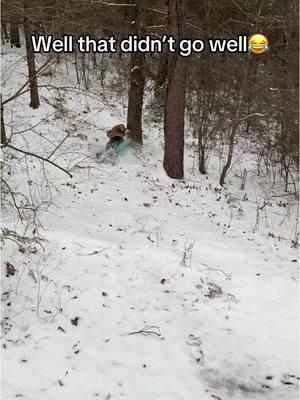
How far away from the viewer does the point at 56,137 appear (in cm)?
1050

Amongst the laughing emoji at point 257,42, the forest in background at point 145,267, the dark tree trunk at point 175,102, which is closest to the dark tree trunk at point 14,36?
the forest in background at point 145,267

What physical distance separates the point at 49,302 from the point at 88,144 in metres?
7.09

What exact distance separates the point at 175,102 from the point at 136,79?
75.6 inches

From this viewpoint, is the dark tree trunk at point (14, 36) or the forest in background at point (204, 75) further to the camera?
the dark tree trunk at point (14, 36)

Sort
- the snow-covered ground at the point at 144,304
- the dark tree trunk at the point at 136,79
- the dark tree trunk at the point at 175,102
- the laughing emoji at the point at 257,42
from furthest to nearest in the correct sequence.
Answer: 1. the dark tree trunk at the point at 136,79
2. the laughing emoji at the point at 257,42
3. the dark tree trunk at the point at 175,102
4. the snow-covered ground at the point at 144,304

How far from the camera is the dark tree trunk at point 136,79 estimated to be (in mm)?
9875

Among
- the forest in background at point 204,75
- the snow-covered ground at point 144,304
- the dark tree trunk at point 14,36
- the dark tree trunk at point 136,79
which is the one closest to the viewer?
the snow-covered ground at point 144,304

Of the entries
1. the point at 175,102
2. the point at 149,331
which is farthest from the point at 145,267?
the point at 175,102

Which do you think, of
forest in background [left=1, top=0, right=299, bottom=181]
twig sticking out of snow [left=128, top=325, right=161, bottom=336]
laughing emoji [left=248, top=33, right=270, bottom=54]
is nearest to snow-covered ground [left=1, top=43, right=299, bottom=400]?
twig sticking out of snow [left=128, top=325, right=161, bottom=336]

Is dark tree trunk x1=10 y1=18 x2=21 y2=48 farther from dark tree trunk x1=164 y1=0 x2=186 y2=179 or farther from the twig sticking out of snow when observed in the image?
the twig sticking out of snow

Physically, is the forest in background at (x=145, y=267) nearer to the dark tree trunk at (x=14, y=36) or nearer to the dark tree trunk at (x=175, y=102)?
the dark tree trunk at (x=175, y=102)

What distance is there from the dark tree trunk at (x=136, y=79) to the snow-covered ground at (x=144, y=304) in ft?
12.1

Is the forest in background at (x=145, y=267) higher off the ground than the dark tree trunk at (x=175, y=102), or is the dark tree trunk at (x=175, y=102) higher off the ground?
the dark tree trunk at (x=175, y=102)

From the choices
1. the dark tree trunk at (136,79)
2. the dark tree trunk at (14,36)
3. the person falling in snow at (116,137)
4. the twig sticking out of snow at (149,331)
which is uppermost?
the dark tree trunk at (14,36)
